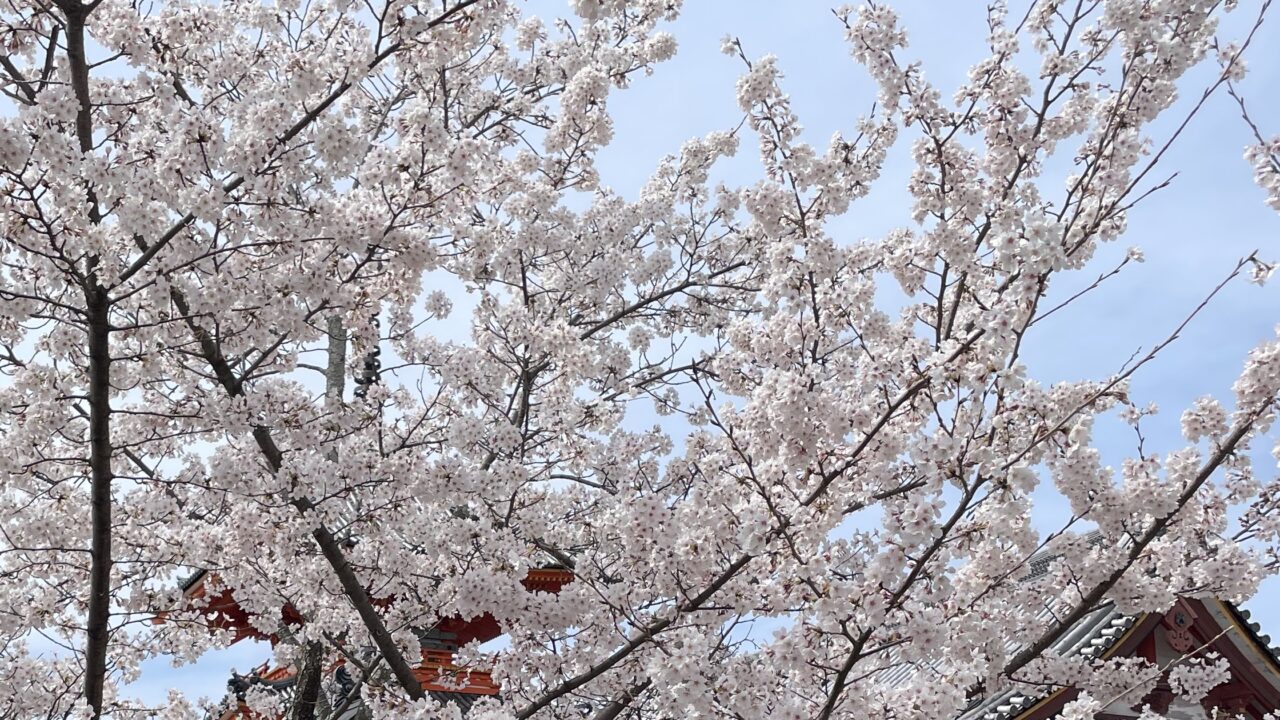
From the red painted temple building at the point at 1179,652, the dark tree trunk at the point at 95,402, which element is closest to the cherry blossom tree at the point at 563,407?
the dark tree trunk at the point at 95,402

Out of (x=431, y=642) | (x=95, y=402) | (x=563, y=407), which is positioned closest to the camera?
(x=95, y=402)

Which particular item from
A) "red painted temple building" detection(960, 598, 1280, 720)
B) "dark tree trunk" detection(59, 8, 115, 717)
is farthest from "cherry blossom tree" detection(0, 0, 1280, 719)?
"red painted temple building" detection(960, 598, 1280, 720)

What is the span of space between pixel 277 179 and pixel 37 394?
8.25ft

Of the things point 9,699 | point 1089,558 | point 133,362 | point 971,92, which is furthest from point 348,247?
point 9,699

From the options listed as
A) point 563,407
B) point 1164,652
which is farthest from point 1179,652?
point 563,407

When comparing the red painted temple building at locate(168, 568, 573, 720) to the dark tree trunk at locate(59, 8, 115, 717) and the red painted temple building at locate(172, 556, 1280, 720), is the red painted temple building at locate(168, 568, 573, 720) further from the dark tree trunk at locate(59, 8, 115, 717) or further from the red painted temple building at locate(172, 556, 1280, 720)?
the dark tree trunk at locate(59, 8, 115, 717)

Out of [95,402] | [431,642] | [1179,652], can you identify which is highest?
[431,642]

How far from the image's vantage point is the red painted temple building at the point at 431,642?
10.6m

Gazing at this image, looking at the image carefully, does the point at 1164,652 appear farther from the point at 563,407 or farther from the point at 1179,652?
the point at 563,407

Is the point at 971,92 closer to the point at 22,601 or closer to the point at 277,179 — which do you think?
the point at 277,179

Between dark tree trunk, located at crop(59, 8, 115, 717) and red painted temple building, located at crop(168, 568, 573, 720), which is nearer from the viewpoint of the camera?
dark tree trunk, located at crop(59, 8, 115, 717)

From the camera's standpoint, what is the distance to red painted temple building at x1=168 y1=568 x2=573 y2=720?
34.7ft

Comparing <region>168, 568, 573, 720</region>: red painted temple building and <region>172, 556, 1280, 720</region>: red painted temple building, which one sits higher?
<region>168, 568, 573, 720</region>: red painted temple building

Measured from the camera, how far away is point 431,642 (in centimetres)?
1229
